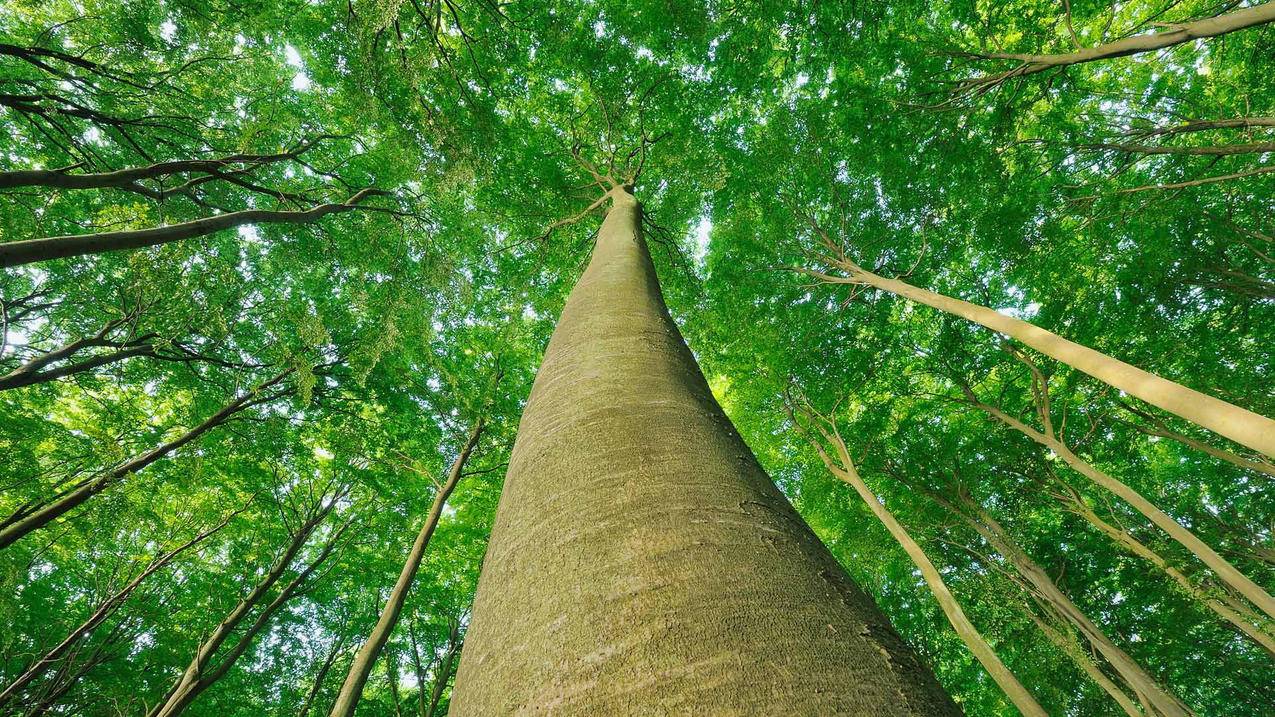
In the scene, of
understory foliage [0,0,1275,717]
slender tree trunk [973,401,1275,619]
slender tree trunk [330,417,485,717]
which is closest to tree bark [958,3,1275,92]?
understory foliage [0,0,1275,717]

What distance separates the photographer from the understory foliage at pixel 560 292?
190 inches

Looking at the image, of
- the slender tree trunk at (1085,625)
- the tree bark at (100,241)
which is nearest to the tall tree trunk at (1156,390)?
the tree bark at (100,241)

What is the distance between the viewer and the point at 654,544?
0.75 metres

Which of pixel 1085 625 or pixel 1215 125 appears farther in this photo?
pixel 1085 625

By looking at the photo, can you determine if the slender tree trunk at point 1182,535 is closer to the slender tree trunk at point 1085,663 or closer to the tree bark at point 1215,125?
the slender tree trunk at point 1085,663

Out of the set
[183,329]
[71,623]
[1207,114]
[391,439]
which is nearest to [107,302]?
[183,329]

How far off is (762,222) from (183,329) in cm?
930

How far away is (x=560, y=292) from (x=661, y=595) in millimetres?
8551

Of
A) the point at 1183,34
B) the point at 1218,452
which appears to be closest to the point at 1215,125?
the point at 1183,34

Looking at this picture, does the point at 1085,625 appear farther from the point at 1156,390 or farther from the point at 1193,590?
the point at 1156,390

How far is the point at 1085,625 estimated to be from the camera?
7180 millimetres

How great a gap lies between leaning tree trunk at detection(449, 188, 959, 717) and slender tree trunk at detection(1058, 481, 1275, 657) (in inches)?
413

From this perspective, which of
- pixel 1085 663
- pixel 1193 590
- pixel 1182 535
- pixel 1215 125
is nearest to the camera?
pixel 1215 125

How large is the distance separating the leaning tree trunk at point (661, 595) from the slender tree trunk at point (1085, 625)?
9.56 meters
